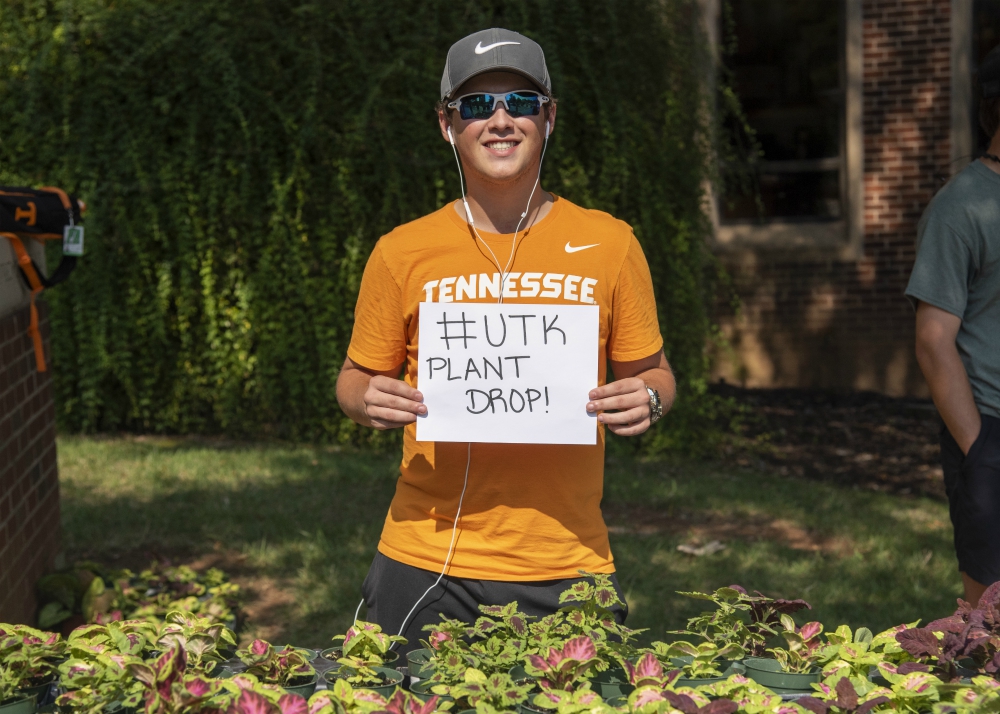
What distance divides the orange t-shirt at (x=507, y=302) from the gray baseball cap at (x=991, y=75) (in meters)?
1.24

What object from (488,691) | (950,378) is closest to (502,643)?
(488,691)

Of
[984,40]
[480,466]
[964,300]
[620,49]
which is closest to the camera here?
[480,466]

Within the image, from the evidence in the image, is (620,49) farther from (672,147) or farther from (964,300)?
(964,300)

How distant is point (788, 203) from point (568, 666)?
1084cm

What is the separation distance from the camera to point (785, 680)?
5.28 feet

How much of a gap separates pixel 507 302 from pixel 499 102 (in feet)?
1.48

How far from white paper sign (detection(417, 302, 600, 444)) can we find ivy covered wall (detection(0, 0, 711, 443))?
17.5ft

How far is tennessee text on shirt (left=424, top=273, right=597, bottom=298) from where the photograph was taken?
226cm

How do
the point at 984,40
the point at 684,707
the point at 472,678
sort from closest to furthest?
the point at 684,707 < the point at 472,678 < the point at 984,40

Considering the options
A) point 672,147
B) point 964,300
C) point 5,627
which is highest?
point 672,147

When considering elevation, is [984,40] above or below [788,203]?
above

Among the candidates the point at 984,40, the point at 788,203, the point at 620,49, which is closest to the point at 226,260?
the point at 620,49

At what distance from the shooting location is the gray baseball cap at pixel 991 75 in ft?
9.16

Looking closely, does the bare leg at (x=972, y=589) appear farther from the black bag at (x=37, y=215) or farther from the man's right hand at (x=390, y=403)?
the black bag at (x=37, y=215)
